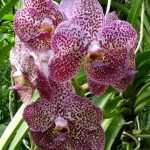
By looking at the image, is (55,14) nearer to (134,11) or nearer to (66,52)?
(66,52)

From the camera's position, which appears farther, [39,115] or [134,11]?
[134,11]

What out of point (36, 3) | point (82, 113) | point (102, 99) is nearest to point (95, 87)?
point (82, 113)

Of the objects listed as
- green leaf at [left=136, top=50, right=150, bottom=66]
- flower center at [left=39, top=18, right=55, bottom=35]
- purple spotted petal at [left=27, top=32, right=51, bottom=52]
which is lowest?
green leaf at [left=136, top=50, right=150, bottom=66]

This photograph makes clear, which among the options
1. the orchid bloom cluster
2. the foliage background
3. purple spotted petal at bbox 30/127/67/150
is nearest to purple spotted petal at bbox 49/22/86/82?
the orchid bloom cluster

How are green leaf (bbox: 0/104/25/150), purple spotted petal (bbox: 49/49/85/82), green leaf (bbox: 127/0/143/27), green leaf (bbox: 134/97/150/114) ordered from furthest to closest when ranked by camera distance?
green leaf (bbox: 134/97/150/114), green leaf (bbox: 127/0/143/27), green leaf (bbox: 0/104/25/150), purple spotted petal (bbox: 49/49/85/82)

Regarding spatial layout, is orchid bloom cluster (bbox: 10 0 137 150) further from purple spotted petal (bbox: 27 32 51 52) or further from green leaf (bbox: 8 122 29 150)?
green leaf (bbox: 8 122 29 150)

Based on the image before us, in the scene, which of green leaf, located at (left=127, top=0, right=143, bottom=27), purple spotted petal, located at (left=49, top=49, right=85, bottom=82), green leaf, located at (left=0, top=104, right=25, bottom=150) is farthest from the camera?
green leaf, located at (left=127, top=0, right=143, bottom=27)

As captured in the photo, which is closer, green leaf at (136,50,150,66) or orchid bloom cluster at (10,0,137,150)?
orchid bloom cluster at (10,0,137,150)
